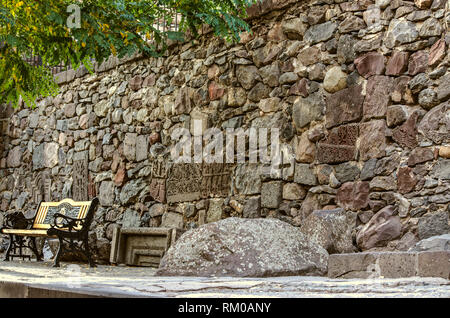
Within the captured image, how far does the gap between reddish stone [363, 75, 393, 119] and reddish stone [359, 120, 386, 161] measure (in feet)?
0.26

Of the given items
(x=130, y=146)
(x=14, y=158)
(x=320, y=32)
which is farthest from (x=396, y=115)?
(x=14, y=158)

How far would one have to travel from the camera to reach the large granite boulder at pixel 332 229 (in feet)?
15.9

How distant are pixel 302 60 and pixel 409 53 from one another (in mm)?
1084

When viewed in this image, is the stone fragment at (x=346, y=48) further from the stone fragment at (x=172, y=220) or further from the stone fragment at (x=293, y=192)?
the stone fragment at (x=172, y=220)

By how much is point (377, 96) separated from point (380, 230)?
42.2 inches

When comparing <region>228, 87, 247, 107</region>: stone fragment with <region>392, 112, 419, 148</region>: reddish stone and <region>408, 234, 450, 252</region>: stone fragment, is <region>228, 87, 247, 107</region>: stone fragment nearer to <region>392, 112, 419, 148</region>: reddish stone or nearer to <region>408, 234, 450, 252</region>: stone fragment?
<region>392, 112, 419, 148</region>: reddish stone

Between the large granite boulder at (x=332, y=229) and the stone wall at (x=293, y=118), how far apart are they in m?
0.08

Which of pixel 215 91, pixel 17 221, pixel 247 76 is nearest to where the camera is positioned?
pixel 247 76

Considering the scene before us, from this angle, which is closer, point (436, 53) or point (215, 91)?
point (436, 53)

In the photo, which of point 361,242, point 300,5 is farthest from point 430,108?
point 300,5

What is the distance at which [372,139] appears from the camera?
4.97 metres

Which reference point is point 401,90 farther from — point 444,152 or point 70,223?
point 70,223

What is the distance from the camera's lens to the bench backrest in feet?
21.1
